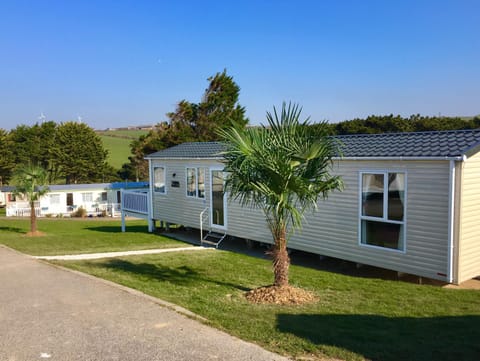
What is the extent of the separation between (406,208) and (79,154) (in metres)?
46.4

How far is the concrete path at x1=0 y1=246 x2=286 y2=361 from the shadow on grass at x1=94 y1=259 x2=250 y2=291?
132 cm

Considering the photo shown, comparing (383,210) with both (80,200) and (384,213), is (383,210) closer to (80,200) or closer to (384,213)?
(384,213)

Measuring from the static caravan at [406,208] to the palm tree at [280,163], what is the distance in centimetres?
167

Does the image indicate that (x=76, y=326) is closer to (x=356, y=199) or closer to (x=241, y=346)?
(x=241, y=346)

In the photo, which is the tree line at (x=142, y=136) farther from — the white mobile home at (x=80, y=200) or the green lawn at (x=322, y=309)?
the green lawn at (x=322, y=309)

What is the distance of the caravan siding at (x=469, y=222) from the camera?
28.6ft

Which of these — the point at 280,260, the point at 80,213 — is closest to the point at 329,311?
the point at 280,260

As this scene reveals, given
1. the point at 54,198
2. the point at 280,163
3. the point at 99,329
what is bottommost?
the point at 54,198

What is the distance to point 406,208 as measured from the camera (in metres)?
9.55

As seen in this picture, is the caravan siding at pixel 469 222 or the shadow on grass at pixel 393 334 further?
the caravan siding at pixel 469 222

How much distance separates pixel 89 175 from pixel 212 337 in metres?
50.0

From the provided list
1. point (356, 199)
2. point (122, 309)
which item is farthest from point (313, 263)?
point (122, 309)

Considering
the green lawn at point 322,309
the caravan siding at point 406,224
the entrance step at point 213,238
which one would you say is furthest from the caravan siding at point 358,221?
the entrance step at point 213,238

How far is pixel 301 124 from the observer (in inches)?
298
